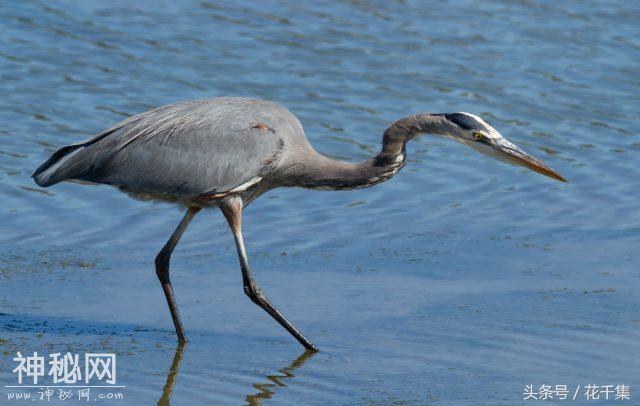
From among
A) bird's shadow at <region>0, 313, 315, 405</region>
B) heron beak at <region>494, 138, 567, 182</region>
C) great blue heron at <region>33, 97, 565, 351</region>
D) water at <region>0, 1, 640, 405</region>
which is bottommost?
bird's shadow at <region>0, 313, 315, 405</region>

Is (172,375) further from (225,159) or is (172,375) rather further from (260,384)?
(225,159)

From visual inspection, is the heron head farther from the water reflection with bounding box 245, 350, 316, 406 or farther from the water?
the water reflection with bounding box 245, 350, 316, 406

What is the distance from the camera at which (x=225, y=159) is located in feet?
26.0

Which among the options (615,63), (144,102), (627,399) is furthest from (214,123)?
(615,63)

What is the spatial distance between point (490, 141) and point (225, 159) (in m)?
1.59

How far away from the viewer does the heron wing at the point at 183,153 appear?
25.9 feet

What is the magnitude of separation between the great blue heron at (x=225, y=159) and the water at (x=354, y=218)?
0.57 meters

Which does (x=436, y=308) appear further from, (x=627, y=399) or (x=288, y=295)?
(x=627, y=399)

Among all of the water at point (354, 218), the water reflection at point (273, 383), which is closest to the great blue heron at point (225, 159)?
the water reflection at point (273, 383)

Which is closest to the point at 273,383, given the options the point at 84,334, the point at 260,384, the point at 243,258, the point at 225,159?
the point at 260,384

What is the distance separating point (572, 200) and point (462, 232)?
1.32 meters

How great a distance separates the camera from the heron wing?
7.90 meters

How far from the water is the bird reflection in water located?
0.02 metres

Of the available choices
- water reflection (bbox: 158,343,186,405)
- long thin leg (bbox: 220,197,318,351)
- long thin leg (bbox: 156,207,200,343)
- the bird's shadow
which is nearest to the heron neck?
long thin leg (bbox: 220,197,318,351)
